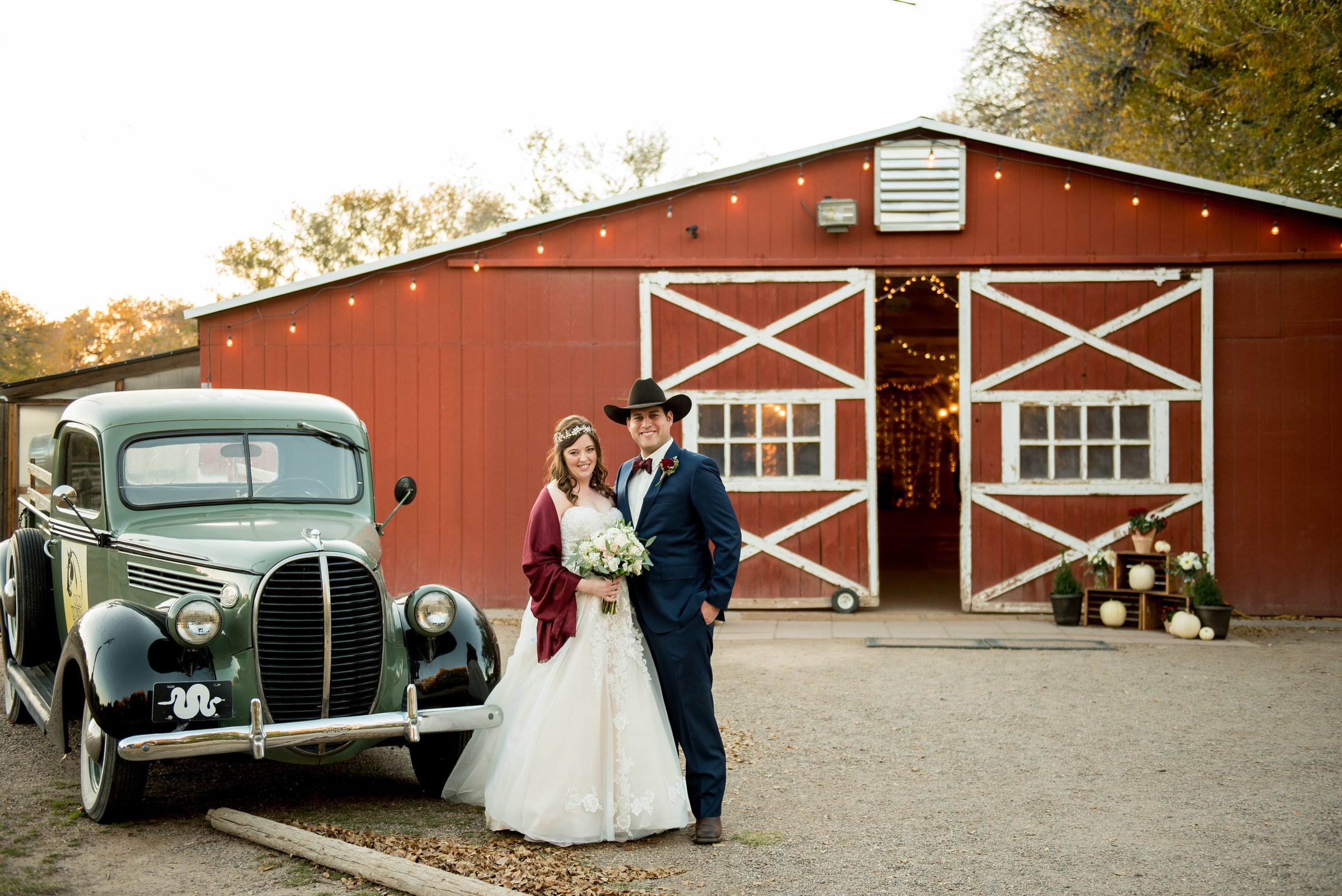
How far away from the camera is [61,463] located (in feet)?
20.0

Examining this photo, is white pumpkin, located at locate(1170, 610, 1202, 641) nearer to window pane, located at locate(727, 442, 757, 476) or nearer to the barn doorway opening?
the barn doorway opening

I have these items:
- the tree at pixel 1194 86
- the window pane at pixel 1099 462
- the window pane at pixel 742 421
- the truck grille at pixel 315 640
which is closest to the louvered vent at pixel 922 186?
the window pane at pixel 742 421

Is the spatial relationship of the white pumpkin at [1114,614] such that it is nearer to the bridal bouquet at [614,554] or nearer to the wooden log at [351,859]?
the bridal bouquet at [614,554]

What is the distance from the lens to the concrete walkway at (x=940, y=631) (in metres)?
9.30

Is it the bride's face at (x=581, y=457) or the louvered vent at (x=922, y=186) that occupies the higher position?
the louvered vent at (x=922, y=186)

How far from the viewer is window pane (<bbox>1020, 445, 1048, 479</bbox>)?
1048cm

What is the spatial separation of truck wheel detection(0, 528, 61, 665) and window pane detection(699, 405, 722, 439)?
6.07 meters

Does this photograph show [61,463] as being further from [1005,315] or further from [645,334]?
[1005,315]

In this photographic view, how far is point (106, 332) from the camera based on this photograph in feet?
120

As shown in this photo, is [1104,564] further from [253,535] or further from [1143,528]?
[253,535]

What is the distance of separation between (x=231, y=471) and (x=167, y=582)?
81cm

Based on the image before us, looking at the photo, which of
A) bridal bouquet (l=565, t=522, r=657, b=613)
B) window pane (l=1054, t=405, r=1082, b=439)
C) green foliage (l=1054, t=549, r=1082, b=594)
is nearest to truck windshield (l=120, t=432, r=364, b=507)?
bridal bouquet (l=565, t=522, r=657, b=613)

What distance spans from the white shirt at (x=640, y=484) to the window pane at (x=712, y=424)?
19.7 feet

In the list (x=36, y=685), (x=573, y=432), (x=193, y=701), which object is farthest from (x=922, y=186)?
(x=36, y=685)
